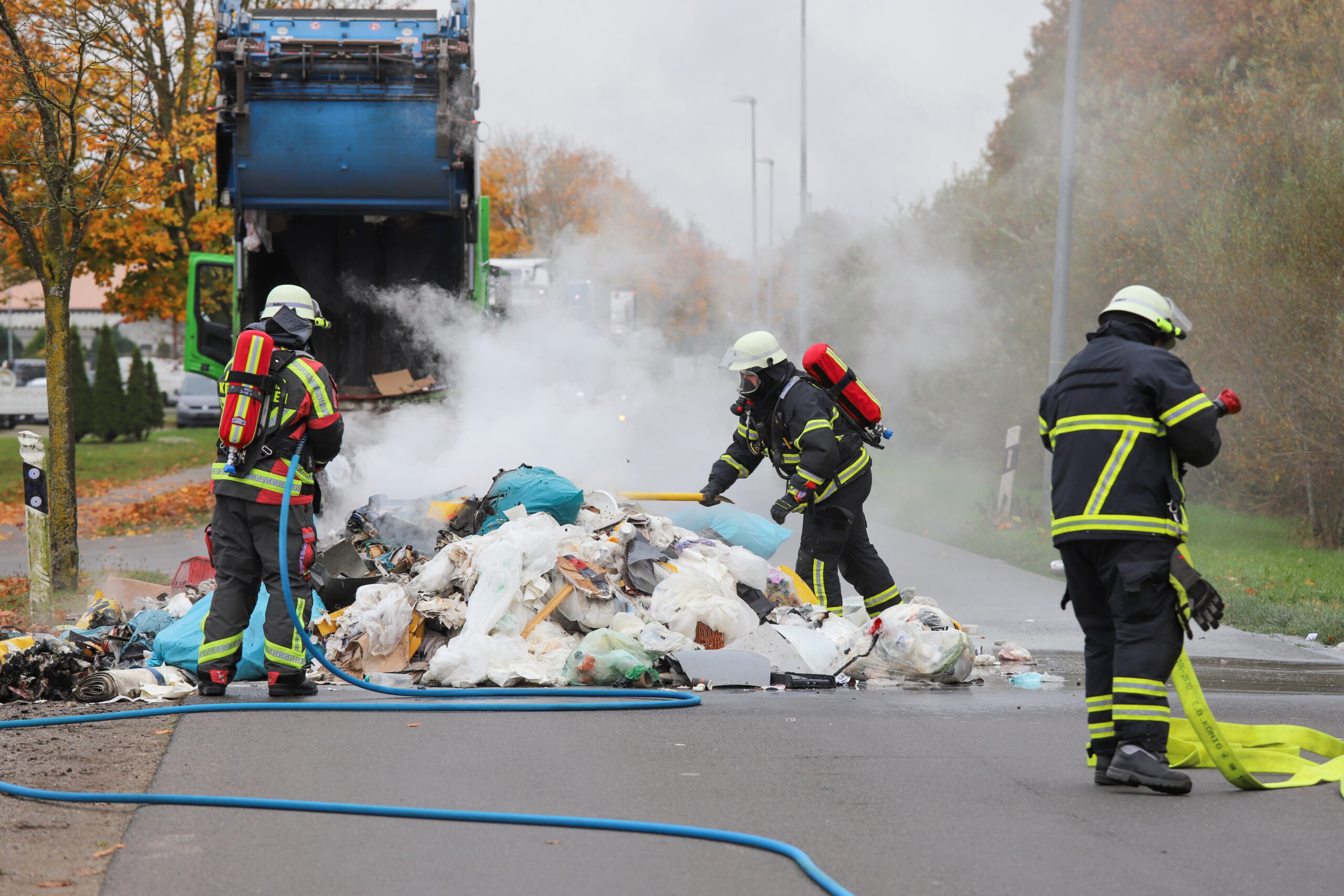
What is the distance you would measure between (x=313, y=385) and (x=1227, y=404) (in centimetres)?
377

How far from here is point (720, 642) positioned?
6570 millimetres

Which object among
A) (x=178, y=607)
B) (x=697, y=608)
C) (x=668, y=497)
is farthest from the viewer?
(x=668, y=497)

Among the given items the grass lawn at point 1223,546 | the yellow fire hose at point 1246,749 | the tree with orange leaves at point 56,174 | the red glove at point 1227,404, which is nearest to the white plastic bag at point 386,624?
the tree with orange leaves at point 56,174

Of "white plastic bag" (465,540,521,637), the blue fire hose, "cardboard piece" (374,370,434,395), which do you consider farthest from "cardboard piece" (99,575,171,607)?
"cardboard piece" (374,370,434,395)

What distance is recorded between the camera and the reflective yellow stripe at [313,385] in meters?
5.83

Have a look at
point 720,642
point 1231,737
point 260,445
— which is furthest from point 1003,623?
point 260,445

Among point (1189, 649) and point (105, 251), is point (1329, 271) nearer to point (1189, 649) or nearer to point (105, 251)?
point (1189, 649)

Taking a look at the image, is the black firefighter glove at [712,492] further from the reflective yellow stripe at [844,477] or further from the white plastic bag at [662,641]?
the white plastic bag at [662,641]

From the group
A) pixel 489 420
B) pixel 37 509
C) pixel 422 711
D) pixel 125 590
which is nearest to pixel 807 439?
pixel 422 711

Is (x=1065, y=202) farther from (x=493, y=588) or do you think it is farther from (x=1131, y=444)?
(x=1131, y=444)

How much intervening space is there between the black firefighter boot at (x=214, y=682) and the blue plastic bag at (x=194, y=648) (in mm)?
364

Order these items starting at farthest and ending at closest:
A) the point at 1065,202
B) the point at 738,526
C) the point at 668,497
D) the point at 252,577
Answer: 1. the point at 1065,202
2. the point at 738,526
3. the point at 668,497
4. the point at 252,577

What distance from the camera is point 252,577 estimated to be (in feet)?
19.4

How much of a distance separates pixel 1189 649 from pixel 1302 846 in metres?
4.08
